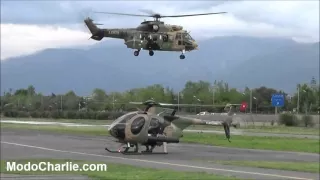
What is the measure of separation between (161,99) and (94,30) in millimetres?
2960

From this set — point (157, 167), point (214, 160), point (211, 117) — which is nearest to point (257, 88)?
point (211, 117)

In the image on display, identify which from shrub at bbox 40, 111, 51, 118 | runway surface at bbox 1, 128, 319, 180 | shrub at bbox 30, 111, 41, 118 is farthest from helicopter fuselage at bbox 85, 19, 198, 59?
runway surface at bbox 1, 128, 319, 180

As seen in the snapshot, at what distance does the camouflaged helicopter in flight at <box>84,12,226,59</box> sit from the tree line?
177cm

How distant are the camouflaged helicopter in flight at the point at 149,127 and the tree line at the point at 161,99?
0.22 meters

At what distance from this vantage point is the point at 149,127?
34.6ft

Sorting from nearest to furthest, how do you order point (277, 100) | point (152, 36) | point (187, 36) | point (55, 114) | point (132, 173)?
point (152, 36), point (187, 36), point (277, 100), point (55, 114), point (132, 173)

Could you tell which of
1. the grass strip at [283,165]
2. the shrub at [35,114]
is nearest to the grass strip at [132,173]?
the grass strip at [283,165]

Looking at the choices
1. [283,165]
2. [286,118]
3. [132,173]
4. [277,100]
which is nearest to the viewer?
[277,100]

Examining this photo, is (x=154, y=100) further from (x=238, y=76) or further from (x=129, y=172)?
(x=129, y=172)

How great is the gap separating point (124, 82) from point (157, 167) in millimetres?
42574

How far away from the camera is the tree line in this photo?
10.3m

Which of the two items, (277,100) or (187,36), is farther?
(277,100)

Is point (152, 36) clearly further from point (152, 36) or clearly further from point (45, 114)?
point (45, 114)

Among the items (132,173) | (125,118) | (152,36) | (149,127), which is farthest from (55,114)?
(132,173)
